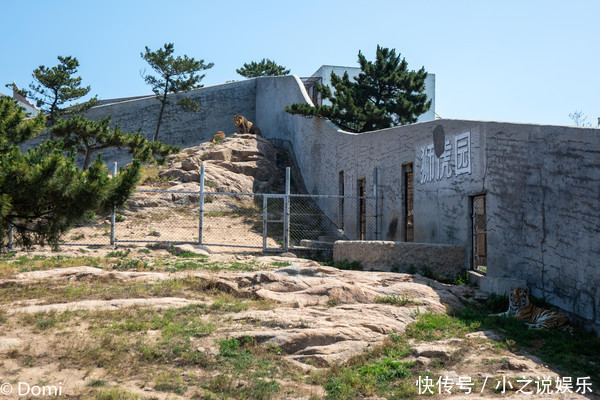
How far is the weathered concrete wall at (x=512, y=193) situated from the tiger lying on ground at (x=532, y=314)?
299 mm

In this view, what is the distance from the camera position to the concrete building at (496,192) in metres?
7.46

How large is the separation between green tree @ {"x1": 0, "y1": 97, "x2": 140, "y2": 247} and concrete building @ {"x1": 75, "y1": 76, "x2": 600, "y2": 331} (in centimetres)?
619

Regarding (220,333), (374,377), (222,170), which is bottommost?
(374,377)

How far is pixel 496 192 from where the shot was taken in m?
9.62

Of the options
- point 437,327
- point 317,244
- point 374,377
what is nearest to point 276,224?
point 317,244

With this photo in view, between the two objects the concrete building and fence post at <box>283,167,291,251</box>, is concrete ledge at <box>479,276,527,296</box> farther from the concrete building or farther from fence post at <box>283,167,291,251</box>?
fence post at <box>283,167,291,251</box>

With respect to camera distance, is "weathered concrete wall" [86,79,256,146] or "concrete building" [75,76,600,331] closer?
"concrete building" [75,76,600,331]

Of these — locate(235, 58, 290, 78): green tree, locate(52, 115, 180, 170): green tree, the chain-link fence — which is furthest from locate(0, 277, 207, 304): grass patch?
locate(235, 58, 290, 78): green tree

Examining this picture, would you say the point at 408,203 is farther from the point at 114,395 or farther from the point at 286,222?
the point at 114,395

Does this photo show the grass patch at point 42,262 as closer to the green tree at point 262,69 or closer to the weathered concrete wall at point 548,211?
the weathered concrete wall at point 548,211

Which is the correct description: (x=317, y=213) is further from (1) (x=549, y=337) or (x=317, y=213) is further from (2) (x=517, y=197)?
(1) (x=549, y=337)

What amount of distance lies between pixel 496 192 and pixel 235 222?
1024 centimetres

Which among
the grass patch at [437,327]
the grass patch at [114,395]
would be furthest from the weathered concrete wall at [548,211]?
the grass patch at [114,395]

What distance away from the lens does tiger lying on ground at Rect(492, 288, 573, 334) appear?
290 inches
